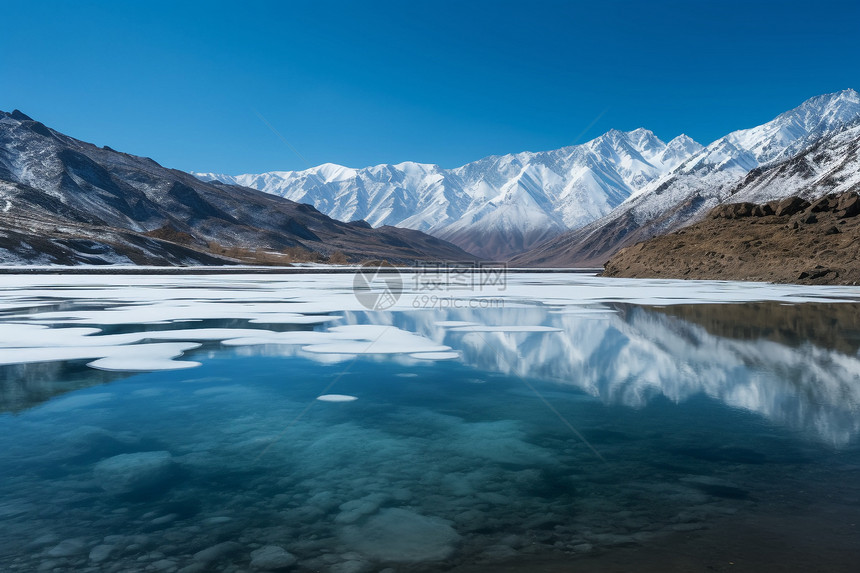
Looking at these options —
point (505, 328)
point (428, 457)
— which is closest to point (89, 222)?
point (505, 328)

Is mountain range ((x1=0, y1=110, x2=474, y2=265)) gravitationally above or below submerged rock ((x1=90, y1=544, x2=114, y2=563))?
above

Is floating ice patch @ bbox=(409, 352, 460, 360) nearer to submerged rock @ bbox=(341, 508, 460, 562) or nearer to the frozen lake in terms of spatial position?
the frozen lake

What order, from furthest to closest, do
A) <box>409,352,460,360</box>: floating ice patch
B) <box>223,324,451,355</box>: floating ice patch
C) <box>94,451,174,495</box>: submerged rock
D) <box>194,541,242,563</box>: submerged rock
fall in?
<box>223,324,451,355</box>: floating ice patch
<box>409,352,460,360</box>: floating ice patch
<box>94,451,174,495</box>: submerged rock
<box>194,541,242,563</box>: submerged rock

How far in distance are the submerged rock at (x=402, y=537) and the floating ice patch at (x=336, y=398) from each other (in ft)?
14.3

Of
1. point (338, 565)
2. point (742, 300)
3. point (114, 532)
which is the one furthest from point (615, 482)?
point (742, 300)

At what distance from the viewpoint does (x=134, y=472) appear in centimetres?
630

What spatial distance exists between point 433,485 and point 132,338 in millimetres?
12987

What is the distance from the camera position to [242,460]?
666 cm

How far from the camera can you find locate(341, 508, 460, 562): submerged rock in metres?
4.56

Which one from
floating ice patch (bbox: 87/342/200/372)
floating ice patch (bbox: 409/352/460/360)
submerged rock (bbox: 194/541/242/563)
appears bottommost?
submerged rock (bbox: 194/541/242/563)

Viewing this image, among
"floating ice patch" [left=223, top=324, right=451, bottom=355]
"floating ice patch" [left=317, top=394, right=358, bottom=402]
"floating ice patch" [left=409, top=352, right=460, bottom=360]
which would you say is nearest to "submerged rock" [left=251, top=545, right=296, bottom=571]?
"floating ice patch" [left=317, top=394, right=358, bottom=402]

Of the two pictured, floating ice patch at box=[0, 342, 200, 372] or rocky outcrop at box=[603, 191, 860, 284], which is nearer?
floating ice patch at box=[0, 342, 200, 372]

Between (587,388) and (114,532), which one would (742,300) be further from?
(114,532)

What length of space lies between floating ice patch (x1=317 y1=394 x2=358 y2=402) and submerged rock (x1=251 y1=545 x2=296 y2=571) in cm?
488
